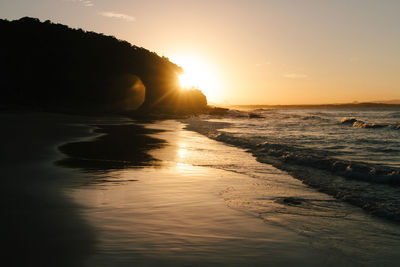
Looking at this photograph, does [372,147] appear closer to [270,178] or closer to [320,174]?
[320,174]

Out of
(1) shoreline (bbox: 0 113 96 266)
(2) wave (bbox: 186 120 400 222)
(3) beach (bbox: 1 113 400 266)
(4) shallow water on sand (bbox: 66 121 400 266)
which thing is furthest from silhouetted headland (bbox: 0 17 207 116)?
(4) shallow water on sand (bbox: 66 121 400 266)

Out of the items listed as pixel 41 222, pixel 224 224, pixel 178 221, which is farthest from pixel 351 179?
pixel 41 222

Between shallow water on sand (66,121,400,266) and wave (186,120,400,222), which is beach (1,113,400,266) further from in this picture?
wave (186,120,400,222)

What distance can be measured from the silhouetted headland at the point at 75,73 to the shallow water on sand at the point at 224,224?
48461 millimetres

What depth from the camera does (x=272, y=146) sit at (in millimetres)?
16109

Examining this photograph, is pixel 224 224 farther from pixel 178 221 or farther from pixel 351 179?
pixel 351 179

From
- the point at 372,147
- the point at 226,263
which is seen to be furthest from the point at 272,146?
the point at 226,263

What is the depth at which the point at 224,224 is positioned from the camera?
16.0ft

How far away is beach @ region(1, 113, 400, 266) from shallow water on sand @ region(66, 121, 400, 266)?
0.6 inches

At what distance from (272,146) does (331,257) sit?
491 inches

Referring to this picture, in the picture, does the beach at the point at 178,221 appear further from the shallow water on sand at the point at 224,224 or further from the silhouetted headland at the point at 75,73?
the silhouetted headland at the point at 75,73

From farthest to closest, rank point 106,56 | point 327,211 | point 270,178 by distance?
1. point 106,56
2. point 270,178
3. point 327,211

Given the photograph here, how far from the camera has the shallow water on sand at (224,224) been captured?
12.3 feet

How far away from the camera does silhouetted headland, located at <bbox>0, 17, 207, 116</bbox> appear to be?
59.3 metres
